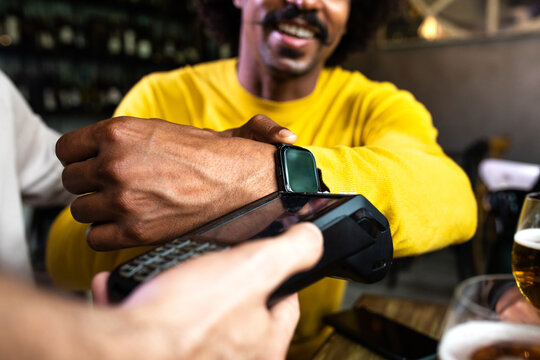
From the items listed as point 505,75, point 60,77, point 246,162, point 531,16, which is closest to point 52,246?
point 246,162

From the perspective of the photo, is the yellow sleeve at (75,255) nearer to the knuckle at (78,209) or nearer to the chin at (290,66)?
the knuckle at (78,209)

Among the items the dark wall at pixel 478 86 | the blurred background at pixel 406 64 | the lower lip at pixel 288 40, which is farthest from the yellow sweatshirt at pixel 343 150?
the dark wall at pixel 478 86

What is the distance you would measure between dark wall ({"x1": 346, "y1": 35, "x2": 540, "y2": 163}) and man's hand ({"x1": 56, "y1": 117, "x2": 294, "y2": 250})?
273 centimetres

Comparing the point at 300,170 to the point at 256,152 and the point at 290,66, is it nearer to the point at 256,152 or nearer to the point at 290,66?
the point at 256,152

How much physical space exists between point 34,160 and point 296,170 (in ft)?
2.01

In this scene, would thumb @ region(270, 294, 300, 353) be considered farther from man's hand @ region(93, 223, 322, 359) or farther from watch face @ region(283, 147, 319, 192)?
watch face @ region(283, 147, 319, 192)

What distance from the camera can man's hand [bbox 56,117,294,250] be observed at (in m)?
0.35

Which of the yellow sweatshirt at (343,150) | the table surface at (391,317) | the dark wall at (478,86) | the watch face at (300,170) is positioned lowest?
the dark wall at (478,86)

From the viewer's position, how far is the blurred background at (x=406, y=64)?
2.14 m

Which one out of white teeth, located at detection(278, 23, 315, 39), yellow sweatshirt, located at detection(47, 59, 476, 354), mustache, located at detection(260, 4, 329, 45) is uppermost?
mustache, located at detection(260, 4, 329, 45)

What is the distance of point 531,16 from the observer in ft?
9.07

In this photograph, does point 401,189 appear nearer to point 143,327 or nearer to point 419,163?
point 419,163

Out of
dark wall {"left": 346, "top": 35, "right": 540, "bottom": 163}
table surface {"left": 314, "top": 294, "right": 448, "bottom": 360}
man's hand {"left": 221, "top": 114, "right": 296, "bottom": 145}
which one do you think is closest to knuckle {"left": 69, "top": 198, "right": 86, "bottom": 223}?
man's hand {"left": 221, "top": 114, "right": 296, "bottom": 145}

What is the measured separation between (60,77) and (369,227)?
249 cm
